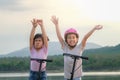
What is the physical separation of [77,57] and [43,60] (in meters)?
0.90

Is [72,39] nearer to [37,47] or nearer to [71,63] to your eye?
[71,63]

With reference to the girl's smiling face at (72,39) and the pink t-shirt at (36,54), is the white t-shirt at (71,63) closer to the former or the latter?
the girl's smiling face at (72,39)

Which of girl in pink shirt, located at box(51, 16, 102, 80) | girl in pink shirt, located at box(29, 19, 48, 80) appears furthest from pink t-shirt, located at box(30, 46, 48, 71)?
girl in pink shirt, located at box(51, 16, 102, 80)

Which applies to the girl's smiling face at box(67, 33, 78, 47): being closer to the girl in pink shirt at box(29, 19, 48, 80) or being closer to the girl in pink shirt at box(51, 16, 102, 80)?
the girl in pink shirt at box(51, 16, 102, 80)

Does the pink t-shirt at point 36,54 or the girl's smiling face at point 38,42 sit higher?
the girl's smiling face at point 38,42

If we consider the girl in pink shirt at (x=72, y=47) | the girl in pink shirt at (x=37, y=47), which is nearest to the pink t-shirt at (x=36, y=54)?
the girl in pink shirt at (x=37, y=47)

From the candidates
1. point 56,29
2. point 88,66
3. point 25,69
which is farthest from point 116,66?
point 56,29

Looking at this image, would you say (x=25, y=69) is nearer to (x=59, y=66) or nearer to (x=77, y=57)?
(x=59, y=66)

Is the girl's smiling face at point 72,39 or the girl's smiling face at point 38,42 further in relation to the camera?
the girl's smiling face at point 38,42

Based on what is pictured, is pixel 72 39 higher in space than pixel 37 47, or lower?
higher

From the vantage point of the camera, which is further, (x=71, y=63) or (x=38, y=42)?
(x=38, y=42)

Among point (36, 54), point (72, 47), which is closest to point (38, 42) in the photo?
point (36, 54)

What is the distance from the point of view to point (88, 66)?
267 ft

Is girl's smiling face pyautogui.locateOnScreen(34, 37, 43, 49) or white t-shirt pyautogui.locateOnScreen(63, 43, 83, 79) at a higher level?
girl's smiling face pyautogui.locateOnScreen(34, 37, 43, 49)
